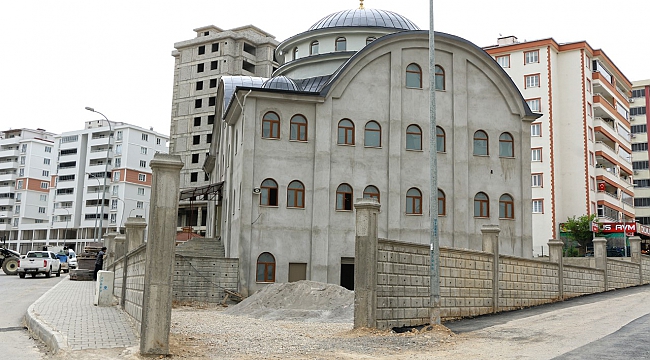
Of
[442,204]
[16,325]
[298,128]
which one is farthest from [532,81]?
[16,325]

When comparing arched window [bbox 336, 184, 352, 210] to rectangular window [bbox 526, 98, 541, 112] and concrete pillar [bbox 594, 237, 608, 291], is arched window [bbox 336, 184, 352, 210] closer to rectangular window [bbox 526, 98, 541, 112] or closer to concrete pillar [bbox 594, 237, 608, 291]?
concrete pillar [bbox 594, 237, 608, 291]

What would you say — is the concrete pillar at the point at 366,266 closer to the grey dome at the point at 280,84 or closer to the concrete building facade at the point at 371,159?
the concrete building facade at the point at 371,159

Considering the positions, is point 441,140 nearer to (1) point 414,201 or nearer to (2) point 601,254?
(1) point 414,201

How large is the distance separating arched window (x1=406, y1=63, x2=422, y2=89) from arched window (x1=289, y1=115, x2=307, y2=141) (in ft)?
17.1

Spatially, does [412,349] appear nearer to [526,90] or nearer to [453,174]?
[453,174]

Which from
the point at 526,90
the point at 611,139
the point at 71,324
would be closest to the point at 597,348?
the point at 71,324

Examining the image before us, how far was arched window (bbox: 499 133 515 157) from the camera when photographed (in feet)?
96.2

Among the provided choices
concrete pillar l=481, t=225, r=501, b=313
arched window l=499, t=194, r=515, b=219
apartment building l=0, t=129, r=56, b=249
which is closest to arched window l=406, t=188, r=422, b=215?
arched window l=499, t=194, r=515, b=219

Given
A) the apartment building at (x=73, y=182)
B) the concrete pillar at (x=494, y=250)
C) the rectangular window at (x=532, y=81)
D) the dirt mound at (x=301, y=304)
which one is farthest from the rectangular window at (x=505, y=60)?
the apartment building at (x=73, y=182)

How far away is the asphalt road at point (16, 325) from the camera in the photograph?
10383 mm

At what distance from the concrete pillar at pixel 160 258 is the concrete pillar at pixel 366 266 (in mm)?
4951

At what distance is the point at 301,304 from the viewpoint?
20.6 meters

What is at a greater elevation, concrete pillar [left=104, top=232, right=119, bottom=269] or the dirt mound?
concrete pillar [left=104, top=232, right=119, bottom=269]

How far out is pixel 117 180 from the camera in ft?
302
